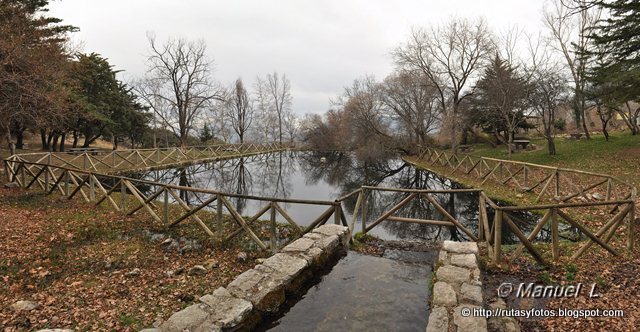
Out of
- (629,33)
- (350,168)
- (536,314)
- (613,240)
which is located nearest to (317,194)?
(350,168)

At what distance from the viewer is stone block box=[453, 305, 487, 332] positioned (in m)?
3.78

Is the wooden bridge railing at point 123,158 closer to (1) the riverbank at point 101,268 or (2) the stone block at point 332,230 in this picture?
(1) the riverbank at point 101,268

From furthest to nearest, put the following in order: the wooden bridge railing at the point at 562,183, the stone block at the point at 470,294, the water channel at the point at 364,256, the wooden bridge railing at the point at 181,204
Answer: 1. the wooden bridge railing at the point at 562,183
2. the wooden bridge railing at the point at 181,204
3. the water channel at the point at 364,256
4. the stone block at the point at 470,294

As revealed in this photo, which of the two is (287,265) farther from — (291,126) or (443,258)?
(291,126)

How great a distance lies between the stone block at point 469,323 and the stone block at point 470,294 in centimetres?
23

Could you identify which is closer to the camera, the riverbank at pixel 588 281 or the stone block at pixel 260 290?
the riverbank at pixel 588 281

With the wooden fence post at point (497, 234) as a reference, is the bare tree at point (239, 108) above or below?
above

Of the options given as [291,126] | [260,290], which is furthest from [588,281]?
[291,126]

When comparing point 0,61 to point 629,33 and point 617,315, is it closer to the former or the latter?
point 617,315

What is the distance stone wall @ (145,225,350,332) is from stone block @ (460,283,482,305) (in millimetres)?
2566

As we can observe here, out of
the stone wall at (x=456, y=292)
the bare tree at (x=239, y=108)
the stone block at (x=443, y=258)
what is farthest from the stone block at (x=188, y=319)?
the bare tree at (x=239, y=108)

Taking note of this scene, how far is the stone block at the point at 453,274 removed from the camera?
495 centimetres

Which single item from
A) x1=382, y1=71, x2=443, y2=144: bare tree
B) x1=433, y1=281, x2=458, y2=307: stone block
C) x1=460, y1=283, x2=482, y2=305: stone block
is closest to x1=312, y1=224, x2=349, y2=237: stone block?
x1=433, y1=281, x2=458, y2=307: stone block

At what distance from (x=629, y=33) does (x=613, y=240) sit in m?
14.4
